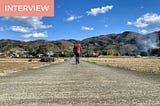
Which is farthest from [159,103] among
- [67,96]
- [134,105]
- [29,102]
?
[29,102]

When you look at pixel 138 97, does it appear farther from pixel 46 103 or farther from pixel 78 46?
pixel 78 46

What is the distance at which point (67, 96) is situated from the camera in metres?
7.60

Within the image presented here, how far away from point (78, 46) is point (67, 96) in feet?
76.4

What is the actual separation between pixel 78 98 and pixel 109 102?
3.02 feet

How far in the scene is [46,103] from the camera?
6.54m

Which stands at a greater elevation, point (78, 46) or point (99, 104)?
point (78, 46)

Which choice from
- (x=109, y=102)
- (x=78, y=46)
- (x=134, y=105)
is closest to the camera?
(x=134, y=105)

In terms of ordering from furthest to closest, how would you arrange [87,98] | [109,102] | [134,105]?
[87,98] < [109,102] < [134,105]

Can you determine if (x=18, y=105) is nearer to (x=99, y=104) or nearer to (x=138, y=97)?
(x=99, y=104)

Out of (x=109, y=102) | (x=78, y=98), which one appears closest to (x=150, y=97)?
(x=109, y=102)

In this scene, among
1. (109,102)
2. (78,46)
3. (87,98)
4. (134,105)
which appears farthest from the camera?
(78,46)

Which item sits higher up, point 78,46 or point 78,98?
point 78,46

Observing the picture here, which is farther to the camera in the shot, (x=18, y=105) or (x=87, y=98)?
(x=87, y=98)

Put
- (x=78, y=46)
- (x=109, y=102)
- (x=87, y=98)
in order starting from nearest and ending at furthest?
(x=109, y=102) → (x=87, y=98) → (x=78, y=46)
